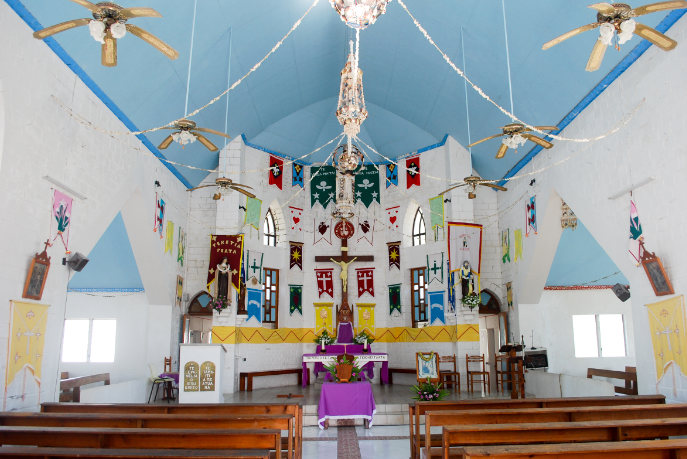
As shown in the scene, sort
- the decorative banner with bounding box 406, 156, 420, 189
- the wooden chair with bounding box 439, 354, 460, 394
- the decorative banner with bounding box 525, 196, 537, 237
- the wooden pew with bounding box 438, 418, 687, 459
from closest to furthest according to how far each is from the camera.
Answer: the wooden pew with bounding box 438, 418, 687, 459, the decorative banner with bounding box 525, 196, 537, 237, the wooden chair with bounding box 439, 354, 460, 394, the decorative banner with bounding box 406, 156, 420, 189

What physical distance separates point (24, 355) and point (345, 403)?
185 inches

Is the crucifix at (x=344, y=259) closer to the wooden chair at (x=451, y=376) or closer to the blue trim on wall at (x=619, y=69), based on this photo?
the wooden chair at (x=451, y=376)

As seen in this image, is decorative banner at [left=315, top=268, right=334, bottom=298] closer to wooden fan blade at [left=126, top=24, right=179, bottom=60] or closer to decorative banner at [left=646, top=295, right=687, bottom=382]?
decorative banner at [left=646, top=295, right=687, bottom=382]

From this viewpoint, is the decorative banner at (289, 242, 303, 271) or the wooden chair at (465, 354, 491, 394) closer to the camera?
the wooden chair at (465, 354, 491, 394)

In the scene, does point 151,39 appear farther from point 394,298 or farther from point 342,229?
point 394,298

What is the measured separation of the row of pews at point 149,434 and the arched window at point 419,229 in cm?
942

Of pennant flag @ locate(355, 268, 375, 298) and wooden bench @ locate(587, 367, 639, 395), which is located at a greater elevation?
pennant flag @ locate(355, 268, 375, 298)

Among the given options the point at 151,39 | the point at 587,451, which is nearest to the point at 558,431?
the point at 587,451

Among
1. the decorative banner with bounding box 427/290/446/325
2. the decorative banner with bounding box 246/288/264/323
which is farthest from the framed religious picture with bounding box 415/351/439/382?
the decorative banner with bounding box 246/288/264/323

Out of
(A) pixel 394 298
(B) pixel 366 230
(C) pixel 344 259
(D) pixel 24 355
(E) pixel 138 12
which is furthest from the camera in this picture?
(B) pixel 366 230

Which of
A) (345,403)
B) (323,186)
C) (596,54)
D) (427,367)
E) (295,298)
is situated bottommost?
(345,403)

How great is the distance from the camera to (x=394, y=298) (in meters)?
14.1

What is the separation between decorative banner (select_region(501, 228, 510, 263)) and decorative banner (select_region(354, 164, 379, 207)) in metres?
3.85

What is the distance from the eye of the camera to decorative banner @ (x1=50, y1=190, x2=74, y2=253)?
22.9 ft
